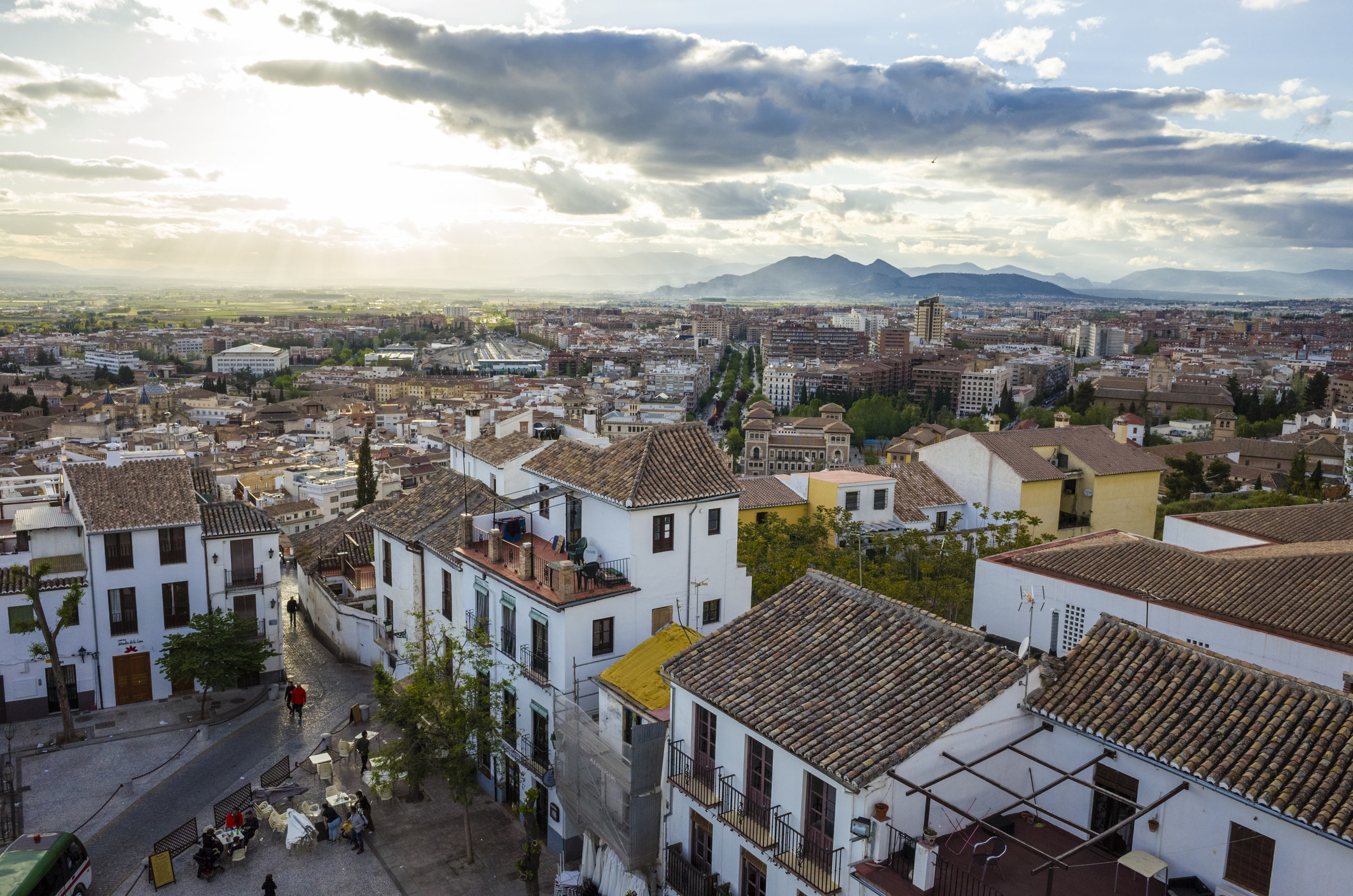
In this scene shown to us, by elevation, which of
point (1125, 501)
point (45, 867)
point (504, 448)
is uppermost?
point (504, 448)

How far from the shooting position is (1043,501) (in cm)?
3625

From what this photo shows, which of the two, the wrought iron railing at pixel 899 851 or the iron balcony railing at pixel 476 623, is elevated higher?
the wrought iron railing at pixel 899 851

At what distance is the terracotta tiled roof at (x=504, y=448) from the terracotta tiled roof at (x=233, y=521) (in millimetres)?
6563

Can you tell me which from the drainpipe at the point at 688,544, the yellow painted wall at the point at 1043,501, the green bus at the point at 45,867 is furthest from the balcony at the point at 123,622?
the yellow painted wall at the point at 1043,501

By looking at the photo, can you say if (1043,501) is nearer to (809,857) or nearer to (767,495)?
(767,495)

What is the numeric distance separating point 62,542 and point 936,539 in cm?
2769

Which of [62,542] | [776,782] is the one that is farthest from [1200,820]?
[62,542]

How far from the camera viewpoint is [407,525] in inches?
992

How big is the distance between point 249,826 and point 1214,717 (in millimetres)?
17762

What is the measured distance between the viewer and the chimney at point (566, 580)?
1734cm

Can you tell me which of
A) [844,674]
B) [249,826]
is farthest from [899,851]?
[249,826]

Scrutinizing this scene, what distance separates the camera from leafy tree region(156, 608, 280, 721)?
23.5 m

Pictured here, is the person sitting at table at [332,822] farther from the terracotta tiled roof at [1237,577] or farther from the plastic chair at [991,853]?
the terracotta tiled roof at [1237,577]

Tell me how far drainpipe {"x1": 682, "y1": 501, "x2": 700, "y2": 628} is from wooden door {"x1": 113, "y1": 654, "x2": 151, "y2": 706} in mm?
16147
